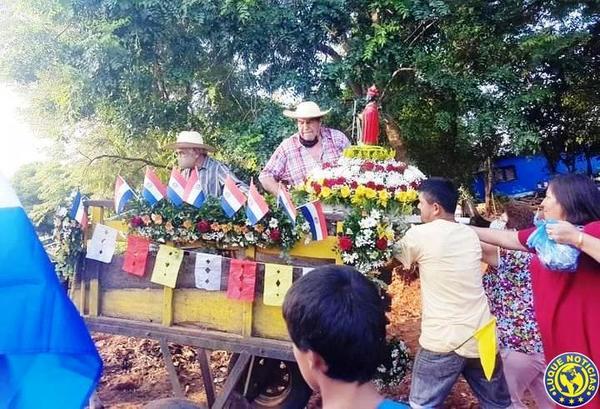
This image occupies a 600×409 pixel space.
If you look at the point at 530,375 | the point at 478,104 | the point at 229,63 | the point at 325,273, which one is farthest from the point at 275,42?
the point at 325,273

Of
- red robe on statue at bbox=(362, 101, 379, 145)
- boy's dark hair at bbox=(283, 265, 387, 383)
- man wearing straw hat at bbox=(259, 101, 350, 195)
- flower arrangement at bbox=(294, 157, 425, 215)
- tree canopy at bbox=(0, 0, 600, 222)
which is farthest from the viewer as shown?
tree canopy at bbox=(0, 0, 600, 222)

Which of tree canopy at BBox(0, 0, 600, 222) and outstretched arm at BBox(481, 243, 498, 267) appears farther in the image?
tree canopy at BBox(0, 0, 600, 222)

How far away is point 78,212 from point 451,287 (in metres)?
2.72

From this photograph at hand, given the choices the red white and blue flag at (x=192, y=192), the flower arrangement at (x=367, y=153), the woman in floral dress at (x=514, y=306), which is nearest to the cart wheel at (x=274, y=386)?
the red white and blue flag at (x=192, y=192)

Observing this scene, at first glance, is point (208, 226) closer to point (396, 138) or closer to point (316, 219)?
point (316, 219)

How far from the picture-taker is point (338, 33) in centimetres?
798

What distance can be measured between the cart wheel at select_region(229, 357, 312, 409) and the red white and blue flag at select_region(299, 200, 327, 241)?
1202mm

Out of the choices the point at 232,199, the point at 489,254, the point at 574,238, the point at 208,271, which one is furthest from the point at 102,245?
the point at 574,238

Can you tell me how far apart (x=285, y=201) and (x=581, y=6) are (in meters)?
5.96

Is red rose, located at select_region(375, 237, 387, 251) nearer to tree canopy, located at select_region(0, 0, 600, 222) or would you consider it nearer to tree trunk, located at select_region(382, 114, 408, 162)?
tree canopy, located at select_region(0, 0, 600, 222)

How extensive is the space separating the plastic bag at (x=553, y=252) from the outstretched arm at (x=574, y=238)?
52 millimetres

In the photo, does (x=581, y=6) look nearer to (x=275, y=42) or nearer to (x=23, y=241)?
(x=275, y=42)

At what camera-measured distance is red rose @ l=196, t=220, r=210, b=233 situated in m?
3.79

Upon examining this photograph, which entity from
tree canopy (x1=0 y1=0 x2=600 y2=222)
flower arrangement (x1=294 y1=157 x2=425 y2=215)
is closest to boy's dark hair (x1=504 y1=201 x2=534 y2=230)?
tree canopy (x1=0 y1=0 x2=600 y2=222)
